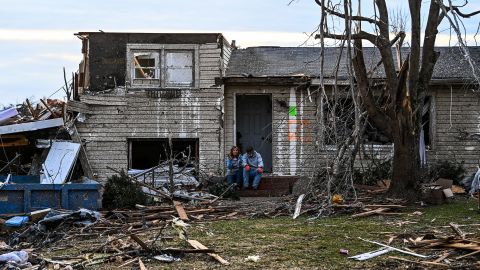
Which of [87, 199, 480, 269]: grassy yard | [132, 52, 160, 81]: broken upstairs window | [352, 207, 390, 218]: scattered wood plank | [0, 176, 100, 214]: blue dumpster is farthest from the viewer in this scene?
[132, 52, 160, 81]: broken upstairs window

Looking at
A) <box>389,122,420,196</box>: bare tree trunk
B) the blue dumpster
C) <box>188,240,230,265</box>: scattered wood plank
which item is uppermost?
<box>389,122,420,196</box>: bare tree trunk

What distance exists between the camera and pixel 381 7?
14797 millimetres

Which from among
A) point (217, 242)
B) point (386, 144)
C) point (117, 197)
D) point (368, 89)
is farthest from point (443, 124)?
point (217, 242)

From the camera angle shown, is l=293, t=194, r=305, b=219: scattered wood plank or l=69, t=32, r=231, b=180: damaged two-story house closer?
l=293, t=194, r=305, b=219: scattered wood plank

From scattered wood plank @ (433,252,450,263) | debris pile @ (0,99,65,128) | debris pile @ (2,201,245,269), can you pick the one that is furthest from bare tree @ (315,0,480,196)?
debris pile @ (0,99,65,128)

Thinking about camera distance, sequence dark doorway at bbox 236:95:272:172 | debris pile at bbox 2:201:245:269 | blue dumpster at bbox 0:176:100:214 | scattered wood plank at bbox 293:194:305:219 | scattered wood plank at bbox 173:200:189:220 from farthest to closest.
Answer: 1. dark doorway at bbox 236:95:272:172
2. blue dumpster at bbox 0:176:100:214
3. scattered wood plank at bbox 293:194:305:219
4. scattered wood plank at bbox 173:200:189:220
5. debris pile at bbox 2:201:245:269

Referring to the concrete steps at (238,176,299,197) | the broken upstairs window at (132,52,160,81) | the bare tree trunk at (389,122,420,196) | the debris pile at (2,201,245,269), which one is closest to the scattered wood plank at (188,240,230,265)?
the debris pile at (2,201,245,269)

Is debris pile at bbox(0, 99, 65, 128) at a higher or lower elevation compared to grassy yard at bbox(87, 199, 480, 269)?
higher

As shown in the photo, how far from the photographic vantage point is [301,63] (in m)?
21.7

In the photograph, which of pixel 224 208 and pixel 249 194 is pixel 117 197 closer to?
pixel 224 208

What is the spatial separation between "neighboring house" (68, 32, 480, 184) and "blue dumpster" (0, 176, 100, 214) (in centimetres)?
611

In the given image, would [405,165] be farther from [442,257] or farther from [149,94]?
[149,94]

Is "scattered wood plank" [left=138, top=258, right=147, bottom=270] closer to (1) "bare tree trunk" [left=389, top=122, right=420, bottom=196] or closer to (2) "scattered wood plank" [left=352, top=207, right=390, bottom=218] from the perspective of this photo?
(2) "scattered wood plank" [left=352, top=207, right=390, bottom=218]

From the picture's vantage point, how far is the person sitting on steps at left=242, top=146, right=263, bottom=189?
19531mm
